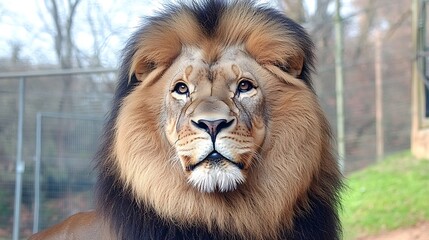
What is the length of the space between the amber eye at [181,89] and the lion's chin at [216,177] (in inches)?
18.3

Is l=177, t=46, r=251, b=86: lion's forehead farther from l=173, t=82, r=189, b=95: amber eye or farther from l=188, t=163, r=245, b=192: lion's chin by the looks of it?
l=188, t=163, r=245, b=192: lion's chin

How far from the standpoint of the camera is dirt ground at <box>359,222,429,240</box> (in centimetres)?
746

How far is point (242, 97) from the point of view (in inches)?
132

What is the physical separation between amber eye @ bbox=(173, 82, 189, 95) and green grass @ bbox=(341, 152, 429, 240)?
421 centimetres

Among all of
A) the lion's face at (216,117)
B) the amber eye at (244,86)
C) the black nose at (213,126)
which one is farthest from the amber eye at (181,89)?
the black nose at (213,126)

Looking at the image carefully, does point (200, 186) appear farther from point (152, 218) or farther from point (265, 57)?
point (265, 57)

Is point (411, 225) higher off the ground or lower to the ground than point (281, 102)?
lower

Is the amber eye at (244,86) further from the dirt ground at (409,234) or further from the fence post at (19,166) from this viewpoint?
the fence post at (19,166)

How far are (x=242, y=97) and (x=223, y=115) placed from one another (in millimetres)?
325

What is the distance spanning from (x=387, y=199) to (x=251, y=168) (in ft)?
19.8

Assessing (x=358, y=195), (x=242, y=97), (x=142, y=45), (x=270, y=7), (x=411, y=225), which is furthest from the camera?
(x=358, y=195)

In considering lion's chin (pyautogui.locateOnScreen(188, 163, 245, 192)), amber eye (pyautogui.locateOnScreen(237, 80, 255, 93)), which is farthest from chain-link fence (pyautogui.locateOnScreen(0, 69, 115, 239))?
lion's chin (pyautogui.locateOnScreen(188, 163, 245, 192))

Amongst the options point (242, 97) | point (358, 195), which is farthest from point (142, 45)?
point (358, 195)

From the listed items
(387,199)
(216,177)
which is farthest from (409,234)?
(216,177)
